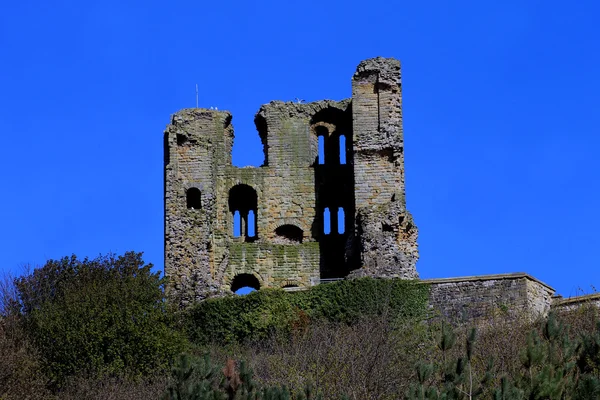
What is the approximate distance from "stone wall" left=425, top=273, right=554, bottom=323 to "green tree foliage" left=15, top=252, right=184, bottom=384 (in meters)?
7.24

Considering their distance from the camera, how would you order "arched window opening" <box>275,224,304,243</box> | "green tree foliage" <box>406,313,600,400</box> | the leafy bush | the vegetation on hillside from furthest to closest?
1. "arched window opening" <box>275,224,304,243</box>
2. the leafy bush
3. the vegetation on hillside
4. "green tree foliage" <box>406,313,600,400</box>

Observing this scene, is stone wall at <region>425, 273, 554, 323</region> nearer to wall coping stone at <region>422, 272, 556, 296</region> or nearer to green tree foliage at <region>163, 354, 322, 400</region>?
wall coping stone at <region>422, 272, 556, 296</region>

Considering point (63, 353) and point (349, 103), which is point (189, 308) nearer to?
point (63, 353)

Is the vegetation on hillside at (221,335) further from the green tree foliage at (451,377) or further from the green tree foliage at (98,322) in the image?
the green tree foliage at (451,377)

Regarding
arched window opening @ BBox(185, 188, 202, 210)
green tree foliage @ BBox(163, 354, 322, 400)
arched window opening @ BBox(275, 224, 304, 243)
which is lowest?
green tree foliage @ BBox(163, 354, 322, 400)

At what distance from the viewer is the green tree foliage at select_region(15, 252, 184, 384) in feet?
125

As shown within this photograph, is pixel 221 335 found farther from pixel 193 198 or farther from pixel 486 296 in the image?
pixel 486 296

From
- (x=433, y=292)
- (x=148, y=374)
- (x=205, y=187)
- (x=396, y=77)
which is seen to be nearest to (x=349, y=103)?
(x=396, y=77)

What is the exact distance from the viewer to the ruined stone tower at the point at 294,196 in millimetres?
44188

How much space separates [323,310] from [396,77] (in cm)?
852

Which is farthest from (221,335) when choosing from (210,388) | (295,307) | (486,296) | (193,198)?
(210,388)

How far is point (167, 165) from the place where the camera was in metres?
46.2

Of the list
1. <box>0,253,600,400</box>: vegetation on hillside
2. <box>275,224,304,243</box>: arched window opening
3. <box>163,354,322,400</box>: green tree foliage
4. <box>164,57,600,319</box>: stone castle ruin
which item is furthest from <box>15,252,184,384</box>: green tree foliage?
<box>163,354,322,400</box>: green tree foliage

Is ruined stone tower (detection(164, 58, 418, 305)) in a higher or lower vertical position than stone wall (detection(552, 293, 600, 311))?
higher
